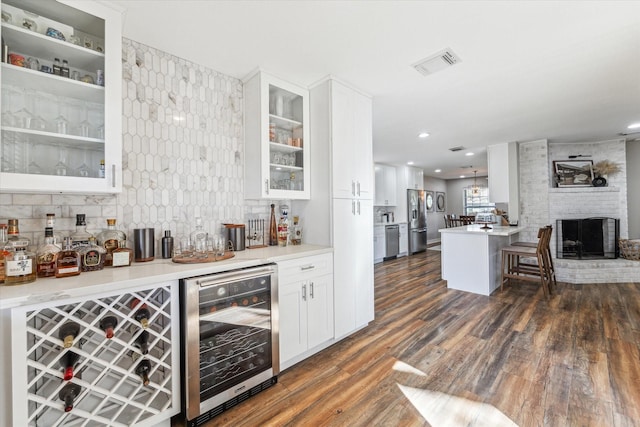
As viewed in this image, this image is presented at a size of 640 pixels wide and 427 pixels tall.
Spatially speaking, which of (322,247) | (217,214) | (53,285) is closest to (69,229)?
(53,285)

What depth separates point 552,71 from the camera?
96.1 inches

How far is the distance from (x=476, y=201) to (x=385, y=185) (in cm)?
545

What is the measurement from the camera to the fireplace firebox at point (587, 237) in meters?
4.92

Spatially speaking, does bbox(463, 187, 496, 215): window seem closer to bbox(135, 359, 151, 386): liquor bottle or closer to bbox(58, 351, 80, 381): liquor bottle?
bbox(135, 359, 151, 386): liquor bottle

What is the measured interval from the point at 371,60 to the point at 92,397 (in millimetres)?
2979

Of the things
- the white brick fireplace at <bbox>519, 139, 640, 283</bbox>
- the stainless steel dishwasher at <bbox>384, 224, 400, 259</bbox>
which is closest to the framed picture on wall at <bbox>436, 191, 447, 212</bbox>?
the stainless steel dishwasher at <bbox>384, 224, 400, 259</bbox>

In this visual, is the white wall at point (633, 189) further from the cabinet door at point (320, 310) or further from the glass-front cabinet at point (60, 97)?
the glass-front cabinet at point (60, 97)

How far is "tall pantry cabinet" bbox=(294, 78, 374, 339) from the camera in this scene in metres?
2.49

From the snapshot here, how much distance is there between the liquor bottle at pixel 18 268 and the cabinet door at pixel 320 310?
64.7 inches

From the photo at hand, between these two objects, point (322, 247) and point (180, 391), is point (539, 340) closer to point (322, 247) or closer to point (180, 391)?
point (322, 247)

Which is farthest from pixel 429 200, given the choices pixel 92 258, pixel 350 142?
pixel 92 258

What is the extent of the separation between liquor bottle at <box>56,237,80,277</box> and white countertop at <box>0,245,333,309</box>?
37 mm

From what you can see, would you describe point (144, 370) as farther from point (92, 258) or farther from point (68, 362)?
point (92, 258)

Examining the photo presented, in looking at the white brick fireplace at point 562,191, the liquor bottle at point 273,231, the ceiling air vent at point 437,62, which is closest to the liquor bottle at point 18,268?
the liquor bottle at point 273,231
